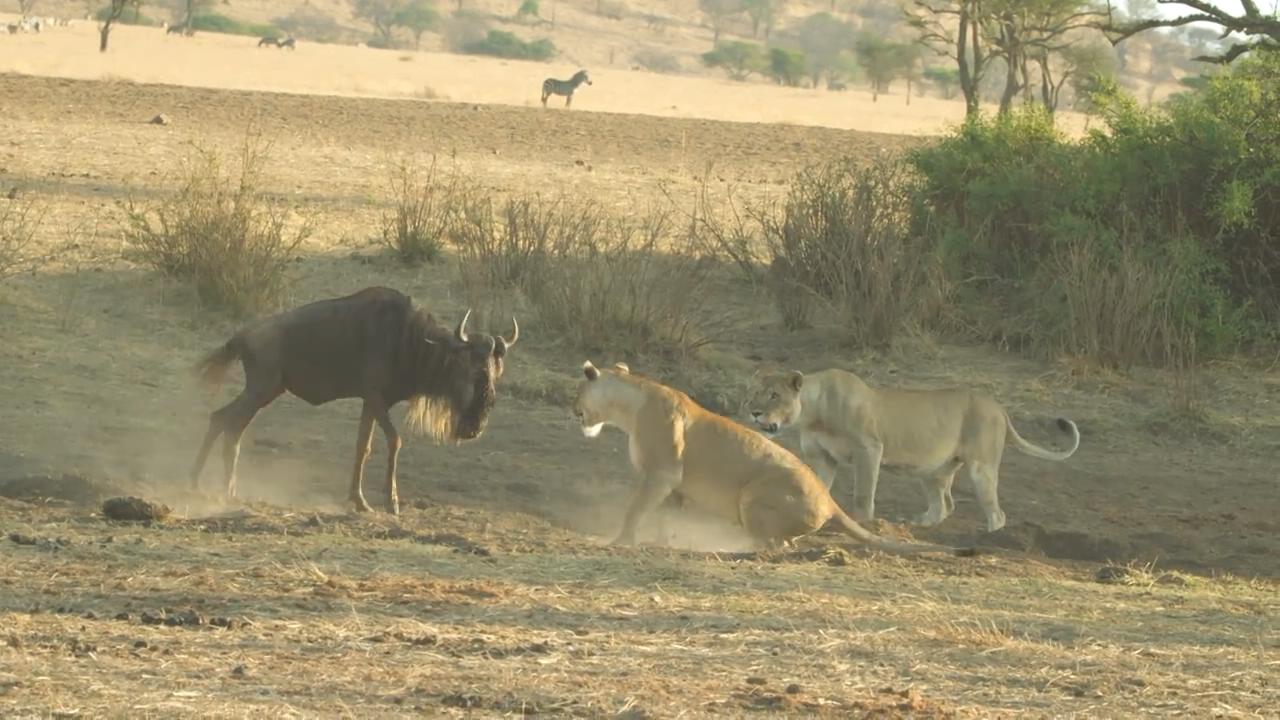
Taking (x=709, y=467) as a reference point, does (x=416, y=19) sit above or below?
above

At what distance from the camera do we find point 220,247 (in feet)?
47.5

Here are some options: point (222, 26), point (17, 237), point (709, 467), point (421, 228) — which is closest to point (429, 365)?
point (709, 467)

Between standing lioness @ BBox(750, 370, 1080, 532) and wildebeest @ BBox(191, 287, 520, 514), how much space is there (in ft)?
5.50

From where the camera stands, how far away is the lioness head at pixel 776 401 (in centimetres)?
1080

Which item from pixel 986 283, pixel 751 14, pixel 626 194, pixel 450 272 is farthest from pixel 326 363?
pixel 751 14

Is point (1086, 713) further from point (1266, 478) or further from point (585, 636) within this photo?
point (1266, 478)

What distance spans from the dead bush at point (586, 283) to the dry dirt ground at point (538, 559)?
23 centimetres

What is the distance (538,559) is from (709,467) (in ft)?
4.75

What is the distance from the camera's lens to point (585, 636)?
7.09 metres

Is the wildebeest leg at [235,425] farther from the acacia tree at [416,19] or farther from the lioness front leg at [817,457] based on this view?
the acacia tree at [416,19]

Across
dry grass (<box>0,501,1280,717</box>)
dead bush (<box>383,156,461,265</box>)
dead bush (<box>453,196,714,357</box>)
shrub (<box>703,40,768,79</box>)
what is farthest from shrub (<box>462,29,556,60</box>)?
dry grass (<box>0,501,1280,717</box>)

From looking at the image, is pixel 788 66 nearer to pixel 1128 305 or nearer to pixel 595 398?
pixel 1128 305

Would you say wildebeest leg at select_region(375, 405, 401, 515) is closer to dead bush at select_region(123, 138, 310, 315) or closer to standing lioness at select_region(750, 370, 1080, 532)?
standing lioness at select_region(750, 370, 1080, 532)

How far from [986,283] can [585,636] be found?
1032 centimetres
